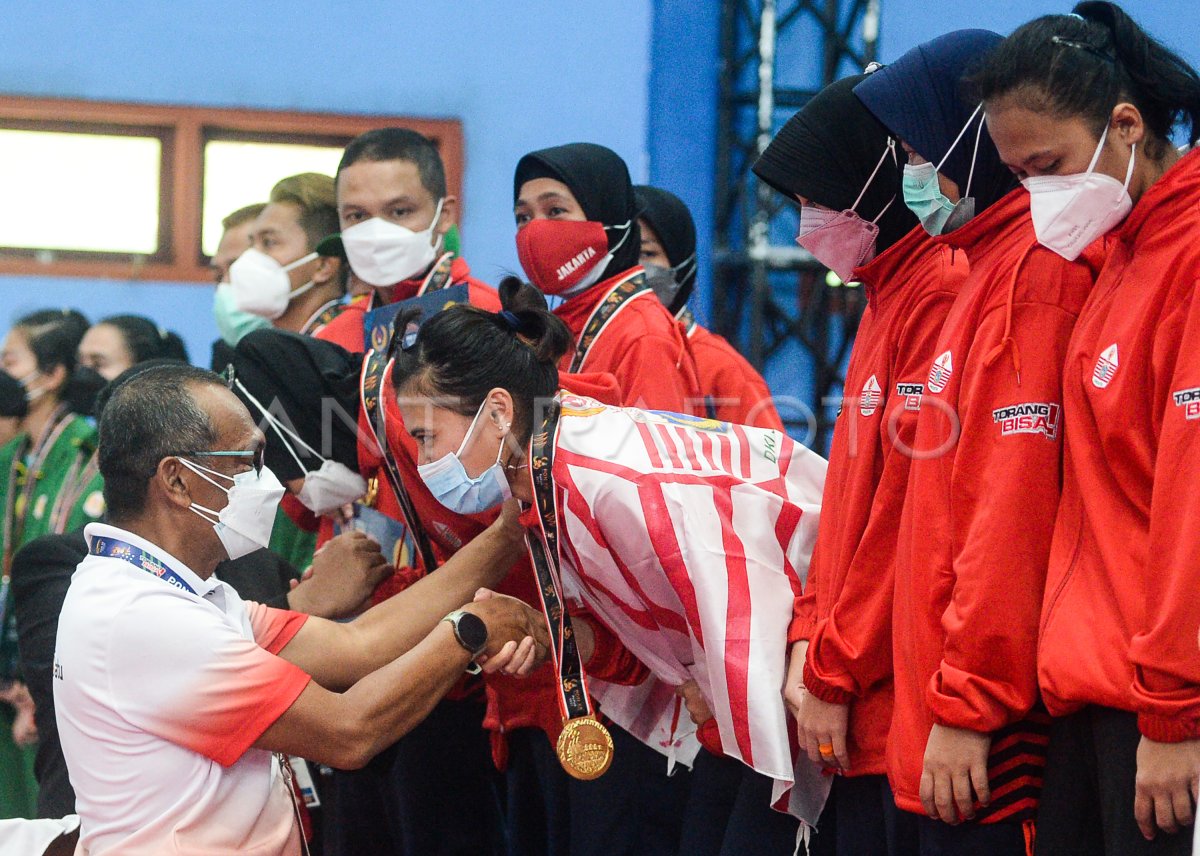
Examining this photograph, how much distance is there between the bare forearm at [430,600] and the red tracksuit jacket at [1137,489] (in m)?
1.32

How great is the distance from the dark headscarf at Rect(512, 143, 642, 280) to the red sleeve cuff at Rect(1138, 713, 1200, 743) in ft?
6.79

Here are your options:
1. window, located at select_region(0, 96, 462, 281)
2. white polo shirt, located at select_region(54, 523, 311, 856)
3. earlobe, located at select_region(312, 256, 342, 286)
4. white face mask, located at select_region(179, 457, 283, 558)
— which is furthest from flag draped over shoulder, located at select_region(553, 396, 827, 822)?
window, located at select_region(0, 96, 462, 281)

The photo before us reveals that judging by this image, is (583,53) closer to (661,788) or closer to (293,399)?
(293,399)

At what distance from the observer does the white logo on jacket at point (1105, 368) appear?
6.43 ft

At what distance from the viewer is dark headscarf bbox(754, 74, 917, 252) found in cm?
260

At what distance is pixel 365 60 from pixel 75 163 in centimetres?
154

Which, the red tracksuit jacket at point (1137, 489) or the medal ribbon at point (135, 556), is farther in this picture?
the medal ribbon at point (135, 556)

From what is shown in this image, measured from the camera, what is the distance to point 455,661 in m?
2.64

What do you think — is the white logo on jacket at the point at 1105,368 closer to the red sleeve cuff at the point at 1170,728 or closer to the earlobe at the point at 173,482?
the red sleeve cuff at the point at 1170,728

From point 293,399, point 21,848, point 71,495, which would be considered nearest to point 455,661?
point 21,848

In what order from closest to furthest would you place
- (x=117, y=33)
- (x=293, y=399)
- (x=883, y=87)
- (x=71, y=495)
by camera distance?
(x=883, y=87) < (x=293, y=399) < (x=71, y=495) < (x=117, y=33)

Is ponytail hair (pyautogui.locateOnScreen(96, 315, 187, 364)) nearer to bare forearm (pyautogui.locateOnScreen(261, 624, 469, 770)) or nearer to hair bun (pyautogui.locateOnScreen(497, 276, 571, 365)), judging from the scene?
hair bun (pyautogui.locateOnScreen(497, 276, 571, 365))

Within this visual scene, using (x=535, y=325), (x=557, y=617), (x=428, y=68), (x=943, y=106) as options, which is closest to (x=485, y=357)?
(x=535, y=325)

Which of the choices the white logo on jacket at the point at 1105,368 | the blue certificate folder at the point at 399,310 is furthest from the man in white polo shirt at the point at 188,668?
the white logo on jacket at the point at 1105,368
